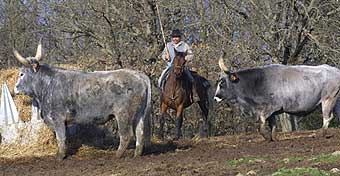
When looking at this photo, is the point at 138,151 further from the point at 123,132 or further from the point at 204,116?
the point at 204,116

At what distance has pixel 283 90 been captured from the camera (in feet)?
49.8

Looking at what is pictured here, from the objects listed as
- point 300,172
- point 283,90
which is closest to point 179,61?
point 283,90

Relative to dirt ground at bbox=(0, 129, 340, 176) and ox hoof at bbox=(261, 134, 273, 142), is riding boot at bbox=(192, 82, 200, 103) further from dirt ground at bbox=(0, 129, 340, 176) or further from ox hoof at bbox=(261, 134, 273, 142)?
ox hoof at bbox=(261, 134, 273, 142)

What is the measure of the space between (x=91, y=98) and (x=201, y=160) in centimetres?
277

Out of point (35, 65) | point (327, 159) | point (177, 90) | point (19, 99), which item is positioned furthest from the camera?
point (177, 90)

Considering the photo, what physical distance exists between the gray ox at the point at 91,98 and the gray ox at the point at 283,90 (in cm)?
255

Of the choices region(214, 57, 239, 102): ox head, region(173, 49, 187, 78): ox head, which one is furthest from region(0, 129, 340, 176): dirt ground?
region(173, 49, 187, 78): ox head

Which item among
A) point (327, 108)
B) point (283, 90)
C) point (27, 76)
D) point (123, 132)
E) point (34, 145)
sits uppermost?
point (27, 76)

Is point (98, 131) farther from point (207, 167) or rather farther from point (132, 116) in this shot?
point (207, 167)

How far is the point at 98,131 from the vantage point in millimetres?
15836

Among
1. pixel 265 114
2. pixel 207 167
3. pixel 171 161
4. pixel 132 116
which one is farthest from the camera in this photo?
pixel 265 114

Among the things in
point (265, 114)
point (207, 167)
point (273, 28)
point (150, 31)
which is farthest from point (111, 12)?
point (207, 167)

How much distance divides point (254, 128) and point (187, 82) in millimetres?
7183

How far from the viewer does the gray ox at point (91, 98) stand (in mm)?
13625
